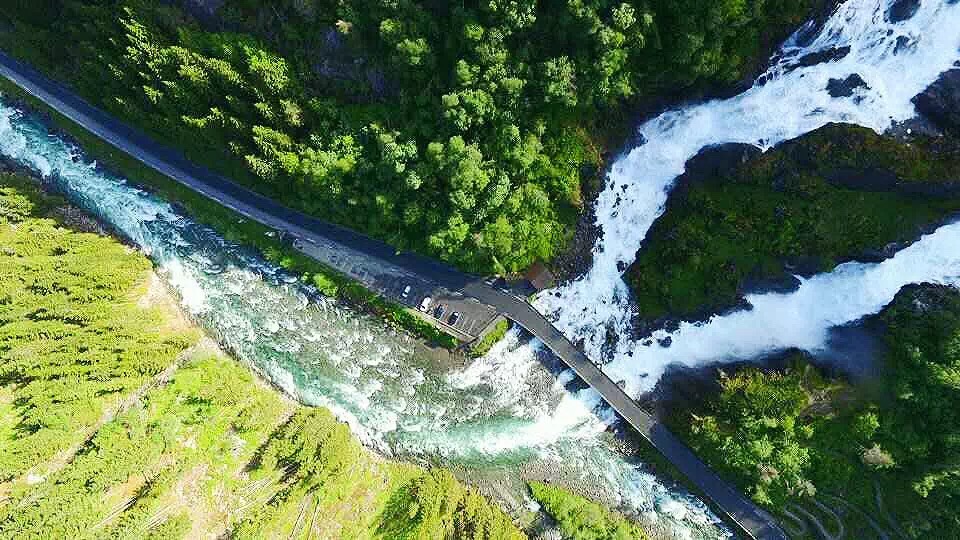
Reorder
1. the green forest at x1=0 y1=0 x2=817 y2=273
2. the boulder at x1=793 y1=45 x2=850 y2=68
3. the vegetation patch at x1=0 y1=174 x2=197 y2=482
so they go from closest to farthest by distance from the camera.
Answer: the green forest at x1=0 y1=0 x2=817 y2=273 → the boulder at x1=793 y1=45 x2=850 y2=68 → the vegetation patch at x1=0 y1=174 x2=197 y2=482

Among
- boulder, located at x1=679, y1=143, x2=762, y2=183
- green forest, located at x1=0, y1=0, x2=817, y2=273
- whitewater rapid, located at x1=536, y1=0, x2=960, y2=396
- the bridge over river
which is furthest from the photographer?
the bridge over river

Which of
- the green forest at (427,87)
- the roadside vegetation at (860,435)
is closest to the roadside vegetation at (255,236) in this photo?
the green forest at (427,87)

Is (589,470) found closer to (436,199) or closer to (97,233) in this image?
(436,199)

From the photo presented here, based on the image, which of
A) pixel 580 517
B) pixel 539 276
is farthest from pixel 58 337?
pixel 580 517

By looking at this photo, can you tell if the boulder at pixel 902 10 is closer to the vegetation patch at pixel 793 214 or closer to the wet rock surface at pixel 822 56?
the wet rock surface at pixel 822 56

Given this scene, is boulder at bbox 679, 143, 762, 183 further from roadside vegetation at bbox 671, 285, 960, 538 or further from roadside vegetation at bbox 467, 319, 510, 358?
roadside vegetation at bbox 467, 319, 510, 358

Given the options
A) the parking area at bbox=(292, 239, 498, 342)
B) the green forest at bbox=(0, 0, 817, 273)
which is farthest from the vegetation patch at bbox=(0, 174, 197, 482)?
the parking area at bbox=(292, 239, 498, 342)

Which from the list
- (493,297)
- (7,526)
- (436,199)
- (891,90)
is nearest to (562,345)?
(493,297)

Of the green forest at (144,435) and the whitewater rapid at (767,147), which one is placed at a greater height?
the whitewater rapid at (767,147)
